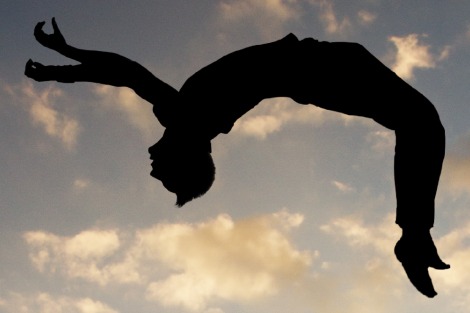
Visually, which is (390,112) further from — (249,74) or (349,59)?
(249,74)

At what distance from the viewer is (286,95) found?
452 cm

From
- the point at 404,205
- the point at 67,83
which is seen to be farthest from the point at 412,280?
the point at 67,83

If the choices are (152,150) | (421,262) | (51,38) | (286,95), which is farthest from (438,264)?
(51,38)

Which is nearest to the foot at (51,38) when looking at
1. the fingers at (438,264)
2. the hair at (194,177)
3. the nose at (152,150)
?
the nose at (152,150)

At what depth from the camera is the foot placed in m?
4.78

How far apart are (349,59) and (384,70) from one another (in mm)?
285

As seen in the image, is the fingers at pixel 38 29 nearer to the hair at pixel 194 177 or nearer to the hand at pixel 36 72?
the hand at pixel 36 72

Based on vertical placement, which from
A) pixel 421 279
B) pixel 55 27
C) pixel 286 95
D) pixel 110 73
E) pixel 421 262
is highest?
pixel 55 27

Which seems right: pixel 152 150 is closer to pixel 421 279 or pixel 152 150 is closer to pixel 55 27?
pixel 55 27

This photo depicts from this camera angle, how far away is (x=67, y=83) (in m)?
4.84

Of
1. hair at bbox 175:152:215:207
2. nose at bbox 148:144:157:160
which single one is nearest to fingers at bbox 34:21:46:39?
nose at bbox 148:144:157:160

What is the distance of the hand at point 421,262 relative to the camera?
13.4 feet

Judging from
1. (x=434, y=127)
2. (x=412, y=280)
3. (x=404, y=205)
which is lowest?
(x=412, y=280)

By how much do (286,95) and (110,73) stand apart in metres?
1.48
